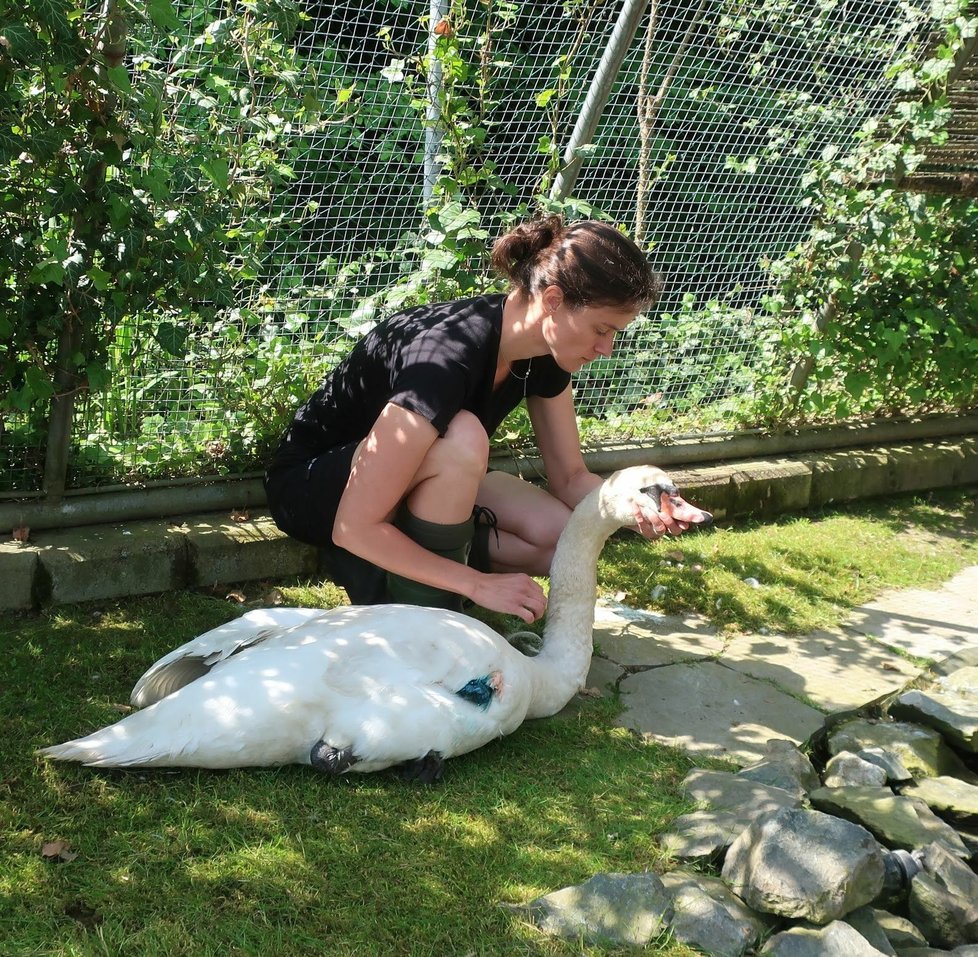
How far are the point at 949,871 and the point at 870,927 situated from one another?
38cm

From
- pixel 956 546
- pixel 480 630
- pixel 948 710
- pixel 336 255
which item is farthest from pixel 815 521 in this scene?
pixel 480 630

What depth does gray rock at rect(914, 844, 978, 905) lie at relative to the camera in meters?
2.87

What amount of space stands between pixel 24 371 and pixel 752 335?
13.6ft

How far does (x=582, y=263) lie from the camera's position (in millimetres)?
3377

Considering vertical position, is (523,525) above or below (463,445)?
below

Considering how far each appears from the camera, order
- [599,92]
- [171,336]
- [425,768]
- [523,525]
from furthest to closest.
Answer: [599,92]
[523,525]
[171,336]
[425,768]

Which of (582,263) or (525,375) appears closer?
(582,263)

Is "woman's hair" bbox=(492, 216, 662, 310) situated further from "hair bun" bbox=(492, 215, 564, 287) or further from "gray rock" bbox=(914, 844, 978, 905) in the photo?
"gray rock" bbox=(914, 844, 978, 905)

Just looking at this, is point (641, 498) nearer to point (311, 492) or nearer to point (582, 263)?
point (582, 263)

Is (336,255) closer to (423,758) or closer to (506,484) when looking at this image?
(506,484)

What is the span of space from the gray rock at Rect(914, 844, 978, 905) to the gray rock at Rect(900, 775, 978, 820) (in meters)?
0.47

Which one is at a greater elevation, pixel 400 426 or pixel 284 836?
pixel 400 426

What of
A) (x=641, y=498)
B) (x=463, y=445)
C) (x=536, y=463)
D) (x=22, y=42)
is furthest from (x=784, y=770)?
(x=22, y=42)

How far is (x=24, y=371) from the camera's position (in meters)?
3.87
